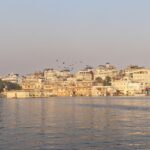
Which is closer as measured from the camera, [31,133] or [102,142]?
[102,142]

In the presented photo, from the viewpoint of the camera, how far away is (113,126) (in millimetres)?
39188

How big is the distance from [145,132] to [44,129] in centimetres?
762

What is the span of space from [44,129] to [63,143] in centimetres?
857

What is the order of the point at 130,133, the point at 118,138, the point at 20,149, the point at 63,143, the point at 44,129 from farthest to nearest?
the point at 44,129 < the point at 130,133 < the point at 118,138 < the point at 63,143 < the point at 20,149

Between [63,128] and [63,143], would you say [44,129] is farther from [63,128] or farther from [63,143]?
[63,143]

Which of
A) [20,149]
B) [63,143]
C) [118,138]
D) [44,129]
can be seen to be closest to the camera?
[20,149]

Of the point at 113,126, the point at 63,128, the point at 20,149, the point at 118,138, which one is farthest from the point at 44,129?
the point at 20,149

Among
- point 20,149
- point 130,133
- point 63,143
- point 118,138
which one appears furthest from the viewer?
point 130,133

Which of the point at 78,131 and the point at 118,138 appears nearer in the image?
the point at 118,138

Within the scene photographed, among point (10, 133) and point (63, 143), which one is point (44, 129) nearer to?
point (10, 133)

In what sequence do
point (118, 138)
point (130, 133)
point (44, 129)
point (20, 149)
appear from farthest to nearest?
point (44, 129)
point (130, 133)
point (118, 138)
point (20, 149)

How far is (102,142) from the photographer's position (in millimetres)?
29234

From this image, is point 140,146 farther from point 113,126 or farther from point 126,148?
point 113,126

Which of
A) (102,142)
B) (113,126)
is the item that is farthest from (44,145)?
(113,126)
